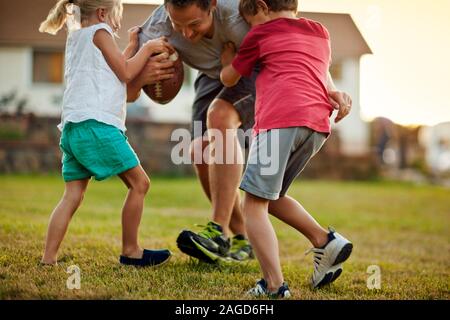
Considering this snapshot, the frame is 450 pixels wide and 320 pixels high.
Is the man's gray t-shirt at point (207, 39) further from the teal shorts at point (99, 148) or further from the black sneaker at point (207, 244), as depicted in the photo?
the black sneaker at point (207, 244)

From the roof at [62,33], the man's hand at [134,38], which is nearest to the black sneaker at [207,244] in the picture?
the man's hand at [134,38]

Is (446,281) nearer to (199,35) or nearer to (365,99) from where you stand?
(199,35)

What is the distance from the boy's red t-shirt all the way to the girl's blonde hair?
61 centimetres

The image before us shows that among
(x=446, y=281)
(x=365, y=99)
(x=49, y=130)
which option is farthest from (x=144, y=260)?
(x=49, y=130)

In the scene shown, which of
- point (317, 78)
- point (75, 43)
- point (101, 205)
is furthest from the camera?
point (101, 205)

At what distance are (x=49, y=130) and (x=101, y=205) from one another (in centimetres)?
424

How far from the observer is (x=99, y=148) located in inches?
108

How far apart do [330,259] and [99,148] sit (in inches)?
39.8

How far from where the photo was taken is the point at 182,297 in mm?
2369

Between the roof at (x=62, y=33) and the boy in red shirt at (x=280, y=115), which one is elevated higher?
the roof at (x=62, y=33)

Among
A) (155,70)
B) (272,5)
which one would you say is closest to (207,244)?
(155,70)

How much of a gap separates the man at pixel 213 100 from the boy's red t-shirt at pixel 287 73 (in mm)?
128

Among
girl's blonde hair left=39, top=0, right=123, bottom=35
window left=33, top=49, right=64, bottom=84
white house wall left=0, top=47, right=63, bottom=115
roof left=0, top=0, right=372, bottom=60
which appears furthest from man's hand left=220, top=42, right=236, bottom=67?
window left=33, top=49, right=64, bottom=84

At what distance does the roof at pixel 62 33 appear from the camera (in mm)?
3625
